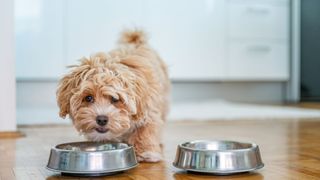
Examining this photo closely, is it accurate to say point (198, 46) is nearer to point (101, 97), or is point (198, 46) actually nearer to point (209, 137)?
point (209, 137)

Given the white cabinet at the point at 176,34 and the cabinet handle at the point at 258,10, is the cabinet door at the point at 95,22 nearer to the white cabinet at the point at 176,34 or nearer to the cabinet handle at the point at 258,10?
the white cabinet at the point at 176,34

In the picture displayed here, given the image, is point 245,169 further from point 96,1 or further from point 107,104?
point 96,1

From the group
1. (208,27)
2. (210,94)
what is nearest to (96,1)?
(208,27)

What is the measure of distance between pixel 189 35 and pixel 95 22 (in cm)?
79

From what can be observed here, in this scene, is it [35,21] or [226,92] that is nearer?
[35,21]

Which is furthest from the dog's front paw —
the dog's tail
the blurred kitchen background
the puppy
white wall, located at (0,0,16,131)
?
the blurred kitchen background

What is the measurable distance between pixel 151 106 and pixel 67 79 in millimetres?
260

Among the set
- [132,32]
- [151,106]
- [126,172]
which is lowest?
[126,172]

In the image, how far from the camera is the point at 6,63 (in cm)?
215

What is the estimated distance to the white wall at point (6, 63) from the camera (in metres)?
2.14

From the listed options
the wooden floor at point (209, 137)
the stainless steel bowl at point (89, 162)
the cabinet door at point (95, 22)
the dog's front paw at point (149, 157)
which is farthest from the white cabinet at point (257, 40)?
the stainless steel bowl at point (89, 162)

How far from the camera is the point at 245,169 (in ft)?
4.17

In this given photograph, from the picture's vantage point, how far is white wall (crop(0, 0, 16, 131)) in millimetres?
2145

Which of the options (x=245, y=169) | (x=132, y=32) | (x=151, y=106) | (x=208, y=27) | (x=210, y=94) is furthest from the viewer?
(x=210, y=94)
